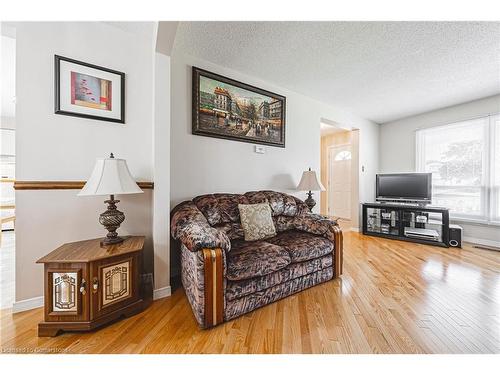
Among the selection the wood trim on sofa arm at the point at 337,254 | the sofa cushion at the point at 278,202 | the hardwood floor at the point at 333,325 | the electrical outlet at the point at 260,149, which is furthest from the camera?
the electrical outlet at the point at 260,149

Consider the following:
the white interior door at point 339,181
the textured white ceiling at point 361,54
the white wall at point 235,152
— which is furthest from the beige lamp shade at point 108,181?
the white interior door at point 339,181

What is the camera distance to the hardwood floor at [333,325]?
127 cm

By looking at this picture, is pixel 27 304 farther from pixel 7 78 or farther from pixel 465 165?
pixel 465 165

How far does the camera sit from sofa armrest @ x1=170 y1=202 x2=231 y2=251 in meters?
1.43

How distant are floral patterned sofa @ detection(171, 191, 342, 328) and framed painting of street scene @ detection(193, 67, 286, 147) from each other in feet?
2.77

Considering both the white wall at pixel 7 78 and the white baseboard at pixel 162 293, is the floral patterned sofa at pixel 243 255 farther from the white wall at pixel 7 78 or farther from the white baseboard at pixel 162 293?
the white wall at pixel 7 78

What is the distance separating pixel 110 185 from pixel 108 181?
4 centimetres

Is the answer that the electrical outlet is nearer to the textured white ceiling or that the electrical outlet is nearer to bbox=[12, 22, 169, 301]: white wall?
the textured white ceiling

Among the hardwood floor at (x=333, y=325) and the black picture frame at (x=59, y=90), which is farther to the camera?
the black picture frame at (x=59, y=90)

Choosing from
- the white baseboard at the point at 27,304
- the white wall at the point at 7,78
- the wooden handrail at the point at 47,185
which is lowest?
the white baseboard at the point at 27,304

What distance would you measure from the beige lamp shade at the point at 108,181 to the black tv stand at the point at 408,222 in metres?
4.33

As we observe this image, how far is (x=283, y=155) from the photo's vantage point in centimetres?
326
